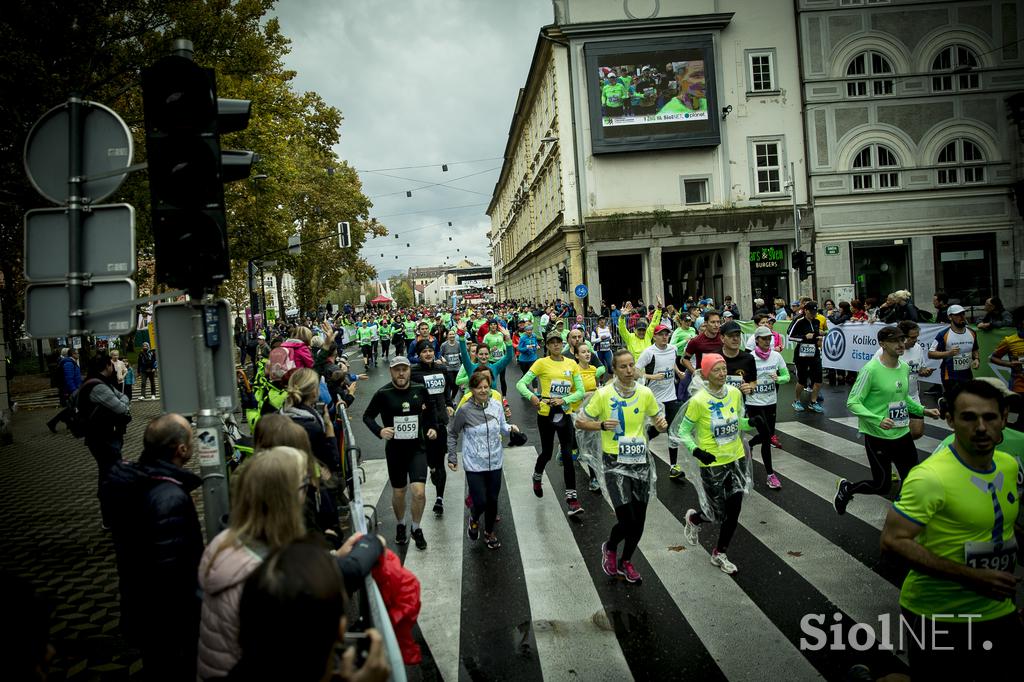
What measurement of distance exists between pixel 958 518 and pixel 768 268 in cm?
3127

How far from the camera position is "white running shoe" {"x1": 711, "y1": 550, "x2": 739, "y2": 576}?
4932 millimetres

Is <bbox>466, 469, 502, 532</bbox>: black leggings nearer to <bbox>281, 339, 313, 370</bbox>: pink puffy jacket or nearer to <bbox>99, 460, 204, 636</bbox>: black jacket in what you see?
<bbox>99, 460, 204, 636</bbox>: black jacket

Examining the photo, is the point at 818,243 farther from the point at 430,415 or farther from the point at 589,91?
the point at 430,415

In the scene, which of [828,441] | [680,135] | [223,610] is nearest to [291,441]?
[223,610]

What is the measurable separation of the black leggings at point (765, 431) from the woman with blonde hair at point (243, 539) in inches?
232

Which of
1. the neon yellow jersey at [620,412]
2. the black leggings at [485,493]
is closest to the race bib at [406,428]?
the black leggings at [485,493]

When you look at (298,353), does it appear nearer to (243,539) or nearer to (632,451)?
(632,451)

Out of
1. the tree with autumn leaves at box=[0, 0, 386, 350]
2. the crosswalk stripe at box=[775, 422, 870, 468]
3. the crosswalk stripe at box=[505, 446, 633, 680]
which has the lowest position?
the crosswalk stripe at box=[505, 446, 633, 680]

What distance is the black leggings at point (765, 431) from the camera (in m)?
7.04

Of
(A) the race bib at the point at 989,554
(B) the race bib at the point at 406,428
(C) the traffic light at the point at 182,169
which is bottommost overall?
(A) the race bib at the point at 989,554

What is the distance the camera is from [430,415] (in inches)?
250

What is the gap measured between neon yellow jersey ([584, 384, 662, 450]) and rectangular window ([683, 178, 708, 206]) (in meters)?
28.2

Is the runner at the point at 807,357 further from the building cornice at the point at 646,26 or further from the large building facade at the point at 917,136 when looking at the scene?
the building cornice at the point at 646,26

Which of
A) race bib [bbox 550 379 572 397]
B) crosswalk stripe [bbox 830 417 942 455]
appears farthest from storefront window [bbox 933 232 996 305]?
race bib [bbox 550 379 572 397]
